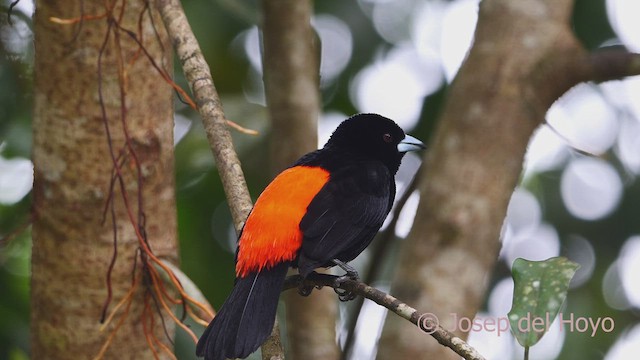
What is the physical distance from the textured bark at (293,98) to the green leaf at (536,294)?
4.67 ft

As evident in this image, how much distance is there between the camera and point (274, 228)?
2855 millimetres

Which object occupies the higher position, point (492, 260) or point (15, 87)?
point (15, 87)

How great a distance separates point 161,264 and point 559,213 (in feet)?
10.1

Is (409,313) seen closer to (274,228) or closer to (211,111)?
(274,228)

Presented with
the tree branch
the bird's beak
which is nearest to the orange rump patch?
the tree branch

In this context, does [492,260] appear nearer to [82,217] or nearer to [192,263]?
[82,217]

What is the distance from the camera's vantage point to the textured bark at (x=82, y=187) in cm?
299

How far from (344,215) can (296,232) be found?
0.21 metres

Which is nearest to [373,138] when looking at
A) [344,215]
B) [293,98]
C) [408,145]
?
[408,145]

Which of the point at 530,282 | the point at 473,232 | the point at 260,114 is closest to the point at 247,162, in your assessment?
the point at 260,114

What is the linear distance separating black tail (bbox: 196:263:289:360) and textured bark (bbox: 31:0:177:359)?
494 mm

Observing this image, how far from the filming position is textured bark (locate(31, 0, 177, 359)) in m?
2.99

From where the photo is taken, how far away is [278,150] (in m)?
3.81

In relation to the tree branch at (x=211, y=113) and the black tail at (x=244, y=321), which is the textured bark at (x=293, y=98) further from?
the black tail at (x=244, y=321)
